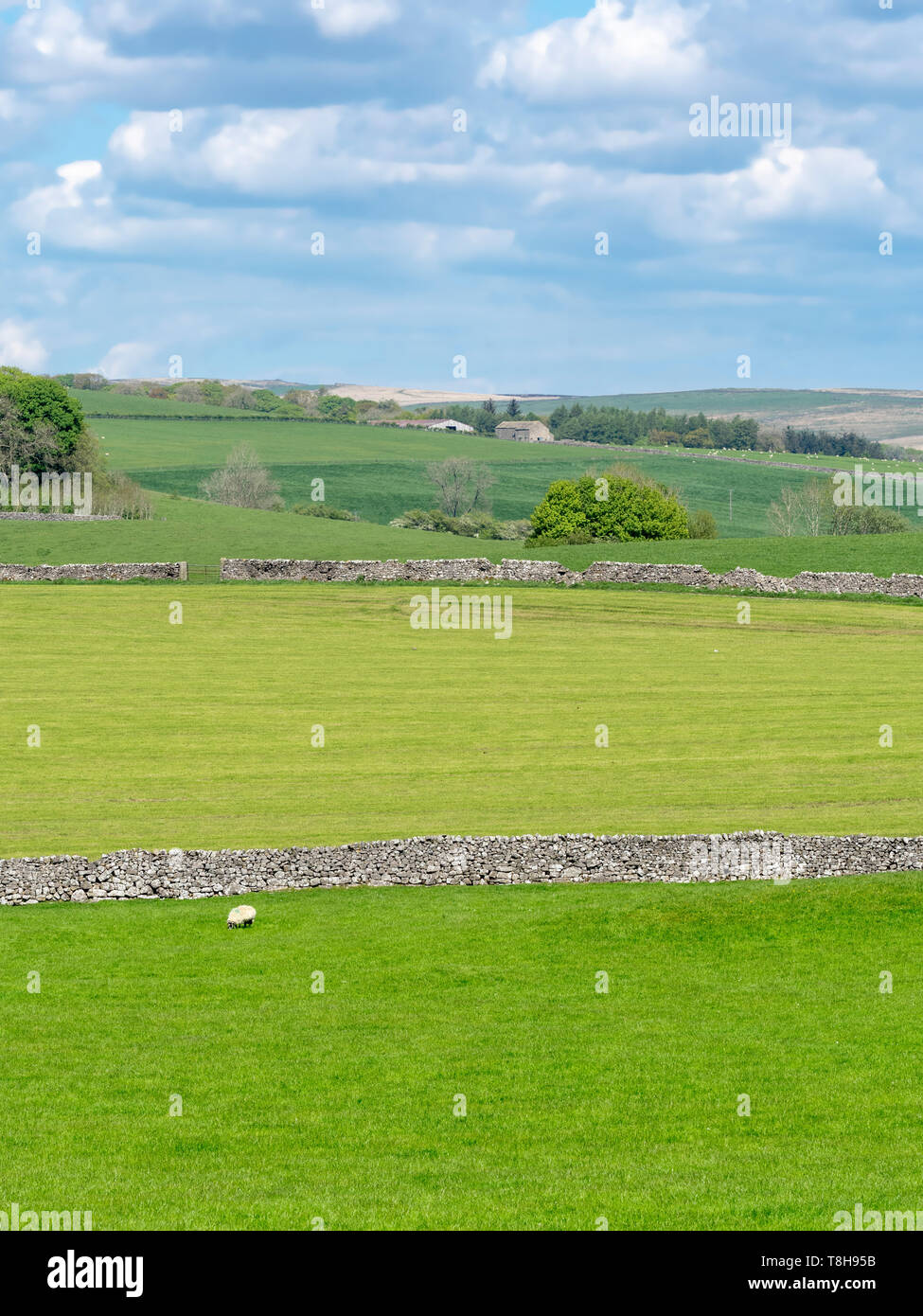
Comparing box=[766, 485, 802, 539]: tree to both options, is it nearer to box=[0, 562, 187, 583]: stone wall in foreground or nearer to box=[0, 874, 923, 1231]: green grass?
box=[0, 562, 187, 583]: stone wall in foreground

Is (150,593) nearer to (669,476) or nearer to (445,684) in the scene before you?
(445,684)

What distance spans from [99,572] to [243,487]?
69123 millimetres

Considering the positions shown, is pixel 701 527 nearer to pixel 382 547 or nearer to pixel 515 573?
pixel 382 547

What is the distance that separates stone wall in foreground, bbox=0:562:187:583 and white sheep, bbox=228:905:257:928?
48.5 metres

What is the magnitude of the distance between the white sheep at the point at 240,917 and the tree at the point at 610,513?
86.7 metres

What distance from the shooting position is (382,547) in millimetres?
82688

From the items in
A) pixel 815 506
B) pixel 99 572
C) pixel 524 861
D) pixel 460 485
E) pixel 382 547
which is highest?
pixel 460 485

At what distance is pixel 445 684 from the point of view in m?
53.8

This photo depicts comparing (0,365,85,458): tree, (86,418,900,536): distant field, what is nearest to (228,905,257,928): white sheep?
(0,365,85,458): tree

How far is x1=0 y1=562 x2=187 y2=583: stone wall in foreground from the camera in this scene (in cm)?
7269

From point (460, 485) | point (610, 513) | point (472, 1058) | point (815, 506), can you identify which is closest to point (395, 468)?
point (460, 485)

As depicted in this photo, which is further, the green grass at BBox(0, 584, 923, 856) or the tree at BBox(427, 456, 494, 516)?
the tree at BBox(427, 456, 494, 516)

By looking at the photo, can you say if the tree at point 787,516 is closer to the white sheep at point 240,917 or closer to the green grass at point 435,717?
the green grass at point 435,717

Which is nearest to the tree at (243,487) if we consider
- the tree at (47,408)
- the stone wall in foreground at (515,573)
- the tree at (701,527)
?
the tree at (47,408)
